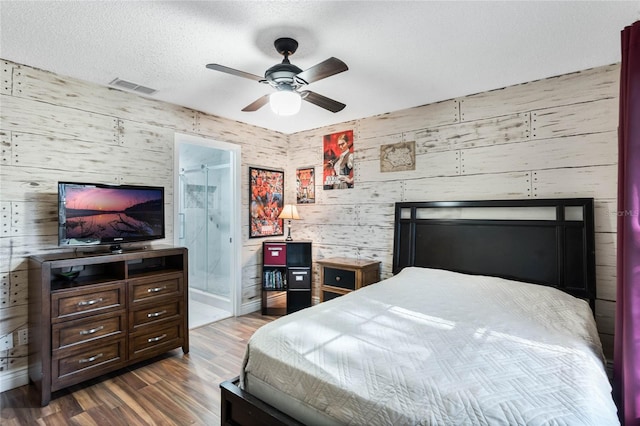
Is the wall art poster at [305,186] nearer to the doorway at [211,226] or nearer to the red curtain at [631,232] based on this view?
the doorway at [211,226]

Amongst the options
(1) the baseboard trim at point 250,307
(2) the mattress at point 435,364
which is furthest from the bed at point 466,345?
(1) the baseboard trim at point 250,307

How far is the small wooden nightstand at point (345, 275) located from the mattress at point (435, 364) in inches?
48.0

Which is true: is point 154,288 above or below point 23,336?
above

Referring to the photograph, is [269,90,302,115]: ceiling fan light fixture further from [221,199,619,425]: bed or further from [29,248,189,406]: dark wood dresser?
[29,248,189,406]: dark wood dresser

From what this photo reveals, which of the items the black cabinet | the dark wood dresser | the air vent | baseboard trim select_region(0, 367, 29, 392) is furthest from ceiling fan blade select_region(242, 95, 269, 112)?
baseboard trim select_region(0, 367, 29, 392)

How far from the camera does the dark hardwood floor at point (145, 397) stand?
6.96 feet

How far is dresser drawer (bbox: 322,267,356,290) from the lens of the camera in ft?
11.9

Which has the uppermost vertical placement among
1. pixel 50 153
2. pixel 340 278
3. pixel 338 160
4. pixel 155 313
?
pixel 338 160

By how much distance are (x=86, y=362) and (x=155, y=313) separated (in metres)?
0.57

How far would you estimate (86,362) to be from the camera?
2455 mm

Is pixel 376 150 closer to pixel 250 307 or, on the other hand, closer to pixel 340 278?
pixel 340 278

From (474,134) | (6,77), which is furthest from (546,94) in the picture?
(6,77)

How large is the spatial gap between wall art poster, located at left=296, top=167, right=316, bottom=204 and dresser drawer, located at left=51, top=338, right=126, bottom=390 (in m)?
2.70

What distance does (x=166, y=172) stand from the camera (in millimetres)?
3424
